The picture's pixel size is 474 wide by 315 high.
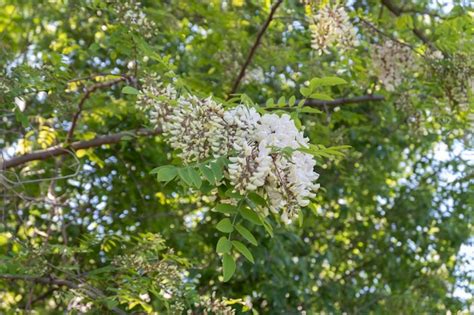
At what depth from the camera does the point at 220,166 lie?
187 centimetres

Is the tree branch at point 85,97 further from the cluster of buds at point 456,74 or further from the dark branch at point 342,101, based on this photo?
the cluster of buds at point 456,74

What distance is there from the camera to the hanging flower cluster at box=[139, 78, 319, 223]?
5.97 ft

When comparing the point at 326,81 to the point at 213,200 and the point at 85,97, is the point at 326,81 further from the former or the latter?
the point at 213,200

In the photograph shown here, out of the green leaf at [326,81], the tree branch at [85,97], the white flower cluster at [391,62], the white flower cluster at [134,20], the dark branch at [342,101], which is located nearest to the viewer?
the green leaf at [326,81]

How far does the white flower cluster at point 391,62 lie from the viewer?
3690 millimetres

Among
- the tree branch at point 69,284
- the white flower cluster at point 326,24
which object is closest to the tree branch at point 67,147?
the tree branch at point 69,284

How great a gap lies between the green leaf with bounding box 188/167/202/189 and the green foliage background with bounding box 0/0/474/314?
3.57 ft

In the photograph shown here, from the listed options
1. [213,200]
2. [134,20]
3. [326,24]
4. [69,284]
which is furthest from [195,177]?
[213,200]

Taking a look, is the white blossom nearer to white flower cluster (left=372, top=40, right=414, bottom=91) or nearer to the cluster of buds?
white flower cluster (left=372, top=40, right=414, bottom=91)

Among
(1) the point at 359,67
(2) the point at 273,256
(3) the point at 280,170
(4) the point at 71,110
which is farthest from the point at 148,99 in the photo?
(2) the point at 273,256

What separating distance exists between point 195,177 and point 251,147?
0.14 m

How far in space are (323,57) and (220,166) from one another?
2.65 m

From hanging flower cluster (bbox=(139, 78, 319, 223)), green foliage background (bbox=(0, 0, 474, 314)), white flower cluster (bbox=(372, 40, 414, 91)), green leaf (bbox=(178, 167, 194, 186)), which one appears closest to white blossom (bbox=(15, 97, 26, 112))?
green foliage background (bbox=(0, 0, 474, 314))

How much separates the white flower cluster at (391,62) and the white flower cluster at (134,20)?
3.77ft
